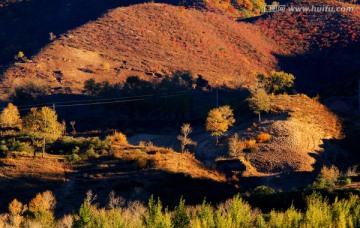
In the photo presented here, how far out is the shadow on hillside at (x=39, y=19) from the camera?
490ft

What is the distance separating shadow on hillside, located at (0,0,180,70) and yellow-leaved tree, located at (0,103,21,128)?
46810 millimetres

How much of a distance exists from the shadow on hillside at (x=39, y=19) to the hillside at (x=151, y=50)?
8.28m

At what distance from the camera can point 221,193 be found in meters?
66.0

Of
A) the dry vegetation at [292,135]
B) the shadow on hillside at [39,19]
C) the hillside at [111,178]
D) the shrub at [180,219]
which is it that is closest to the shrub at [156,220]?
the shrub at [180,219]

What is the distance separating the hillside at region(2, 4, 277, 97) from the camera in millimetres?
128250

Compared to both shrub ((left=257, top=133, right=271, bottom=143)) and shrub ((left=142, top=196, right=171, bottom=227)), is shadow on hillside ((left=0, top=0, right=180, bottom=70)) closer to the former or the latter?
shrub ((left=257, top=133, right=271, bottom=143))

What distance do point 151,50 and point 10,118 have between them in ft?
183

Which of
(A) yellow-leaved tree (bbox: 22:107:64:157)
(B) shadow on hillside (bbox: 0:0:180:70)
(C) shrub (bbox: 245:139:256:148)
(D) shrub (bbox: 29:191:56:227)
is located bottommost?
(D) shrub (bbox: 29:191:56:227)

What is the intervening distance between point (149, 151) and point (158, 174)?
30.2ft

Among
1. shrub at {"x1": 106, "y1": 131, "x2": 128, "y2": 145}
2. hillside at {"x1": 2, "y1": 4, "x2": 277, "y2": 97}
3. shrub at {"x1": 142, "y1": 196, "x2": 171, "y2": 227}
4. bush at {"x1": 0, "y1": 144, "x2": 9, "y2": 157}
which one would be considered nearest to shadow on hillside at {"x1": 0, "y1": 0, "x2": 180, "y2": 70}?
hillside at {"x1": 2, "y1": 4, "x2": 277, "y2": 97}

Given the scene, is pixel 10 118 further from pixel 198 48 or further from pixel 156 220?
pixel 198 48

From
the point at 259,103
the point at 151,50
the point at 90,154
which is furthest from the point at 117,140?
the point at 151,50

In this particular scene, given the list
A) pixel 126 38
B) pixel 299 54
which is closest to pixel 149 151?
pixel 126 38

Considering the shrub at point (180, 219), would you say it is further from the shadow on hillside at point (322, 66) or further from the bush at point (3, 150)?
the shadow on hillside at point (322, 66)
